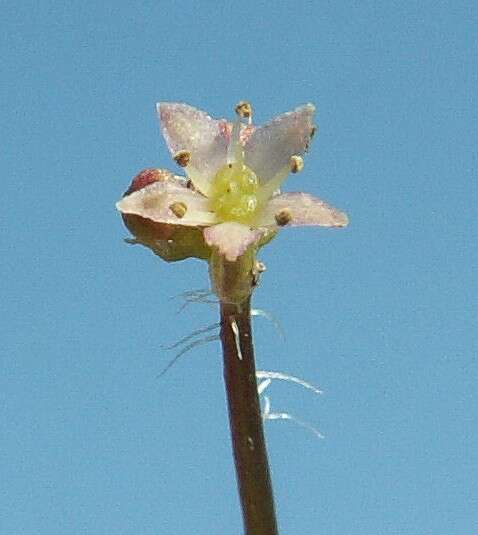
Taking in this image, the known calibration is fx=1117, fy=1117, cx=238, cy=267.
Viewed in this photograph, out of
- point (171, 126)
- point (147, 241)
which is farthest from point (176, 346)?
point (171, 126)

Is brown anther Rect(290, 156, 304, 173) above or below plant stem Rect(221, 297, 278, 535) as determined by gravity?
above

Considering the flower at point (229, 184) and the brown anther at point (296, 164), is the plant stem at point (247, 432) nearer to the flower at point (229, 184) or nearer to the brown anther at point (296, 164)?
the flower at point (229, 184)

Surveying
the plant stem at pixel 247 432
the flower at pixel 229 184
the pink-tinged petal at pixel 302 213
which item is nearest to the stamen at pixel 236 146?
the flower at pixel 229 184

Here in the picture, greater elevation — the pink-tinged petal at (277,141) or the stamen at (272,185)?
the pink-tinged petal at (277,141)

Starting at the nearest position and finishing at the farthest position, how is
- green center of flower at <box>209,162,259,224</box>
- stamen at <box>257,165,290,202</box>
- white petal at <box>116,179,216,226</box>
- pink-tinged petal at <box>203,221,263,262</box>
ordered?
pink-tinged petal at <box>203,221,263,262</box>, white petal at <box>116,179,216,226</box>, green center of flower at <box>209,162,259,224</box>, stamen at <box>257,165,290,202</box>

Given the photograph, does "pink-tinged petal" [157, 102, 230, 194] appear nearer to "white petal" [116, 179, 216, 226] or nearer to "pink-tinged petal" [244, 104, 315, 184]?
"pink-tinged petal" [244, 104, 315, 184]

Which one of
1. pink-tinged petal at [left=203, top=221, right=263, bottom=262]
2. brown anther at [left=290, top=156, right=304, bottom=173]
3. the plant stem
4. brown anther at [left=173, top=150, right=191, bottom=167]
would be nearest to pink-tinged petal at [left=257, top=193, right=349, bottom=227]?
pink-tinged petal at [left=203, top=221, right=263, bottom=262]
